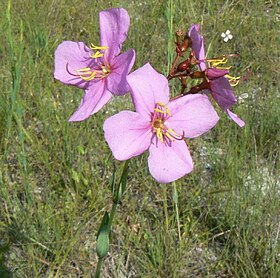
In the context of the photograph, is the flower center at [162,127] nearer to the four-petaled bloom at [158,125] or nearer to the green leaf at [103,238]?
the four-petaled bloom at [158,125]

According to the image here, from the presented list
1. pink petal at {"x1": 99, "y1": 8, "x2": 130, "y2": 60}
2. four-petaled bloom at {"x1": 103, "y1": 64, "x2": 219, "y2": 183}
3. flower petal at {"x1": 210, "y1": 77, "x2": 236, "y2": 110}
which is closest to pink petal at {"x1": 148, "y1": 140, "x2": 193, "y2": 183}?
four-petaled bloom at {"x1": 103, "y1": 64, "x2": 219, "y2": 183}

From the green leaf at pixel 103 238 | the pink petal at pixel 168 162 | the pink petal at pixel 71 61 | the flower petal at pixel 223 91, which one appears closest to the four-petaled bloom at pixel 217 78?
the flower petal at pixel 223 91

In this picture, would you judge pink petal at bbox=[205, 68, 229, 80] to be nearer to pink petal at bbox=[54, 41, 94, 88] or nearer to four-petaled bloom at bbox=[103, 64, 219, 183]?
four-petaled bloom at bbox=[103, 64, 219, 183]

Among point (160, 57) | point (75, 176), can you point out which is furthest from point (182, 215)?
point (160, 57)

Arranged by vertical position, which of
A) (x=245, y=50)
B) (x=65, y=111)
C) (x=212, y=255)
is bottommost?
(x=212, y=255)

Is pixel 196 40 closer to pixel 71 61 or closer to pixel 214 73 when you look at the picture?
pixel 214 73

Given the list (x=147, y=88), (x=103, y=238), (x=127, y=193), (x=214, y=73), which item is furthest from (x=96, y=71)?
(x=127, y=193)

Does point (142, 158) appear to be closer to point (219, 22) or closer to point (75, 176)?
point (75, 176)
